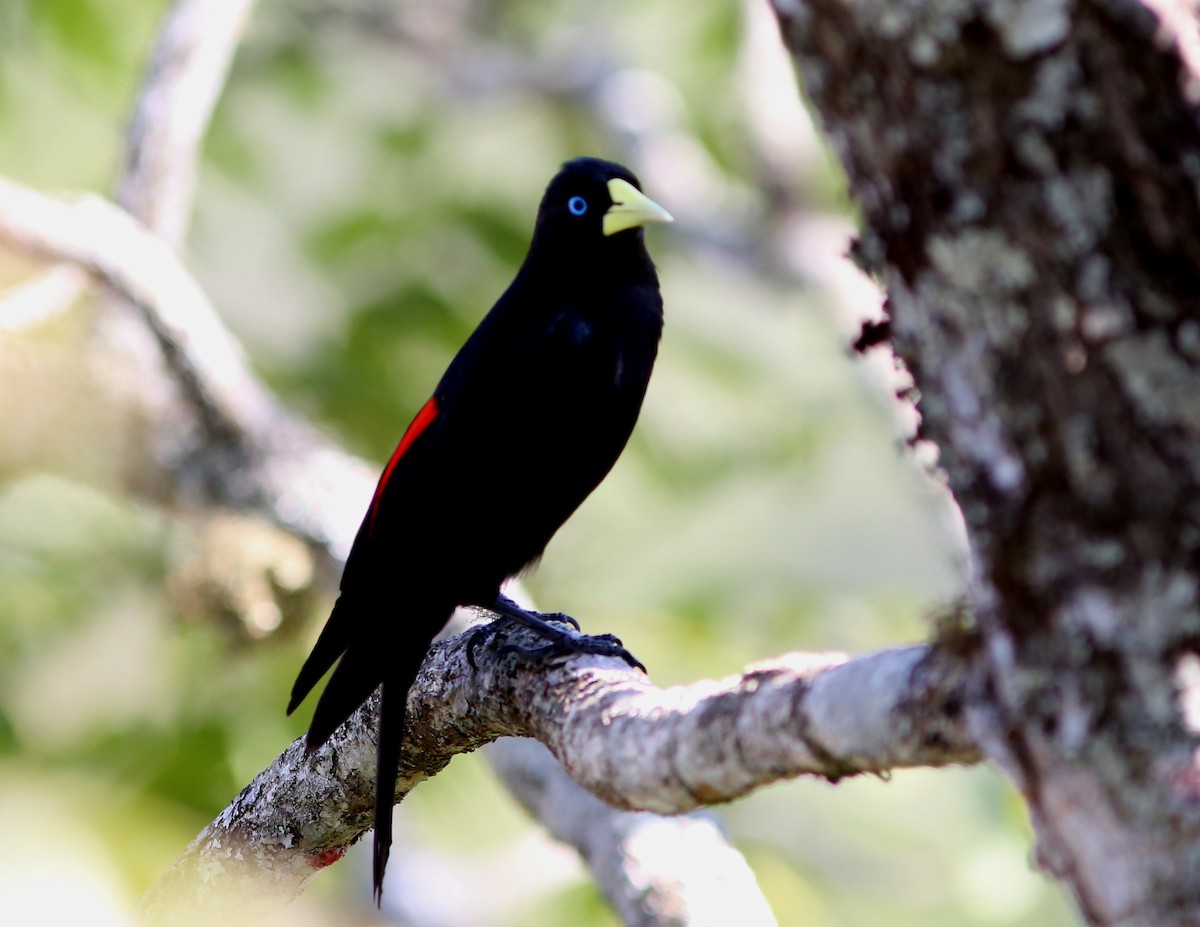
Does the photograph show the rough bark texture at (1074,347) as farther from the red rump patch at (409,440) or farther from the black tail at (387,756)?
the red rump patch at (409,440)

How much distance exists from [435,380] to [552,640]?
3.90 meters

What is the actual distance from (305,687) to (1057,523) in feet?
6.32

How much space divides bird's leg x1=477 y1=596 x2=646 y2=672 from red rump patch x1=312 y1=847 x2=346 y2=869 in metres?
0.54

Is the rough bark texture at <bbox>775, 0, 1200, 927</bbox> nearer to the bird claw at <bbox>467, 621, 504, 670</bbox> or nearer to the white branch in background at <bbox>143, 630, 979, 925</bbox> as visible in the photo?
the white branch in background at <bbox>143, 630, 979, 925</bbox>

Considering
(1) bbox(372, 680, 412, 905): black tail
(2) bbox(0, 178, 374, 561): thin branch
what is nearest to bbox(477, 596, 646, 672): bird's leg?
(1) bbox(372, 680, 412, 905): black tail

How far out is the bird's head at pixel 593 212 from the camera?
3.24 metres

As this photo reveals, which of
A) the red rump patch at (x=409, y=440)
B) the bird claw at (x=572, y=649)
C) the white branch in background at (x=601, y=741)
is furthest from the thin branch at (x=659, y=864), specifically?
the red rump patch at (x=409, y=440)

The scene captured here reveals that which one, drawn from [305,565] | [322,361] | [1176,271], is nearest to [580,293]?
[305,565]

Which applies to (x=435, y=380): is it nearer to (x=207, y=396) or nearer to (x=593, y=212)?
(x=207, y=396)

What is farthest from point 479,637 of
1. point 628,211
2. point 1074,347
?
point 1074,347

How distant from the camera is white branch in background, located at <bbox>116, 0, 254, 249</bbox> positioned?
174 inches

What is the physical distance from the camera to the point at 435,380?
6.39 meters

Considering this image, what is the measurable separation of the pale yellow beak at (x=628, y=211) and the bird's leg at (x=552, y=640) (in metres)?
0.92

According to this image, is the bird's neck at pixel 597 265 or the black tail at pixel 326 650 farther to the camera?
the bird's neck at pixel 597 265
